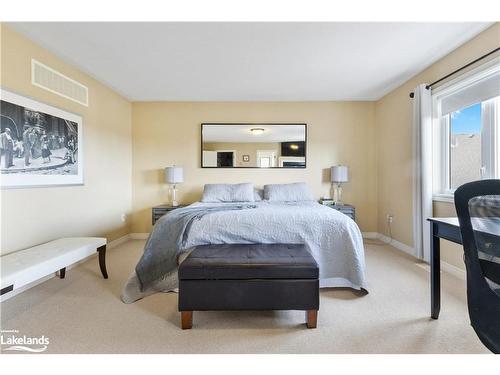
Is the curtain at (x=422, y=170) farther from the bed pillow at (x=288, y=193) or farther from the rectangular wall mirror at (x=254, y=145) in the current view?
the rectangular wall mirror at (x=254, y=145)

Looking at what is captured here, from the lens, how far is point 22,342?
1.59m

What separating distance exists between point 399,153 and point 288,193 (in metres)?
1.78

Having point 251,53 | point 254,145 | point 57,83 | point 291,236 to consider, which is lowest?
point 291,236

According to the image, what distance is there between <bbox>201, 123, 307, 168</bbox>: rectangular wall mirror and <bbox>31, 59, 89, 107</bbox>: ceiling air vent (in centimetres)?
181

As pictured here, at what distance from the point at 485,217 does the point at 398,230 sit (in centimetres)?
308

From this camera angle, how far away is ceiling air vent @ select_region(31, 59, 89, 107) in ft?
8.14

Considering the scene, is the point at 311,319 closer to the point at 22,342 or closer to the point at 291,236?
the point at 291,236

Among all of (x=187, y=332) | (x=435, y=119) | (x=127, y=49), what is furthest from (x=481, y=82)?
(x=127, y=49)

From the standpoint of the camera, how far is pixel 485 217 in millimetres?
991

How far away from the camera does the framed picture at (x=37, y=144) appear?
7.19 ft

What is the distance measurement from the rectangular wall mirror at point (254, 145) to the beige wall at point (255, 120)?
0.12 m

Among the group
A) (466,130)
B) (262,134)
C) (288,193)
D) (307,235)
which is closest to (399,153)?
(466,130)

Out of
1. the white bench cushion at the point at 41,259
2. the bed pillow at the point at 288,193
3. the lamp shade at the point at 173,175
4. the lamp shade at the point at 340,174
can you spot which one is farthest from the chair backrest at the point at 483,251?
the lamp shade at the point at 173,175

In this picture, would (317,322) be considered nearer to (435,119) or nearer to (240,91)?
(435,119)
